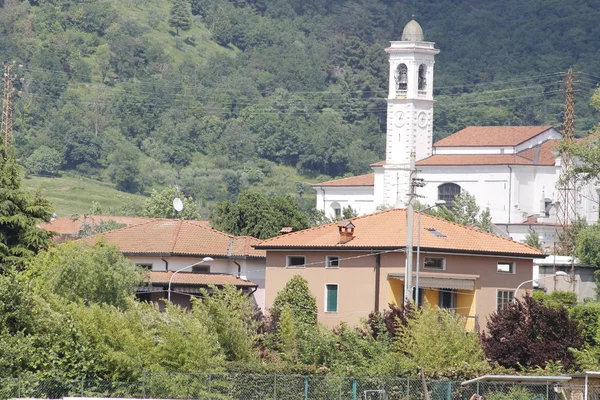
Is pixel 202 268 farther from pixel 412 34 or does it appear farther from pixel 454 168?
pixel 412 34

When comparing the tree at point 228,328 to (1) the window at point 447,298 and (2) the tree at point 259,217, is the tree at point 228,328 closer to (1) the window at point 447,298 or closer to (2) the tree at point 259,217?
(1) the window at point 447,298

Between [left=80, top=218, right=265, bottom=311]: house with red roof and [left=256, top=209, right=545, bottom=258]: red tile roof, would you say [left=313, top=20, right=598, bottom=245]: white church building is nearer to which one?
[left=80, top=218, right=265, bottom=311]: house with red roof

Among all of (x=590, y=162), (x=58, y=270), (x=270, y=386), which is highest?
(x=590, y=162)

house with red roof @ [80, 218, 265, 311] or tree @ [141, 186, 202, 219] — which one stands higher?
tree @ [141, 186, 202, 219]

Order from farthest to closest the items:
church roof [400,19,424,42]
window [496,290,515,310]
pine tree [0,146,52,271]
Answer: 1. church roof [400,19,424,42]
2. window [496,290,515,310]
3. pine tree [0,146,52,271]

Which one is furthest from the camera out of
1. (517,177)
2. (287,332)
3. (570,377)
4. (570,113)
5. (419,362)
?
(517,177)

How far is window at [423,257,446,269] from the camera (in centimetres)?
6944

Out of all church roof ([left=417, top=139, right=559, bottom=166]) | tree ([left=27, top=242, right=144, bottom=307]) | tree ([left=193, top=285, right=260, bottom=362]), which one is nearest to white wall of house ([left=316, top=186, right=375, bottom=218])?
church roof ([left=417, top=139, right=559, bottom=166])

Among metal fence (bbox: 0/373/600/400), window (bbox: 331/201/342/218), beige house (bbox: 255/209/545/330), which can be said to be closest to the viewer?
metal fence (bbox: 0/373/600/400)

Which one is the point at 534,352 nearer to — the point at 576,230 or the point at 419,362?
the point at 419,362

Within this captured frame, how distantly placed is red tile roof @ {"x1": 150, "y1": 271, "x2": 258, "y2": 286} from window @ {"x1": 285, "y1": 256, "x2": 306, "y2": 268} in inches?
161

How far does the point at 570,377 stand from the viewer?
44750mm

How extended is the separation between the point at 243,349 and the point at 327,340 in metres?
2.69

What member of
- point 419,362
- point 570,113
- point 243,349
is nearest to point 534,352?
point 419,362
